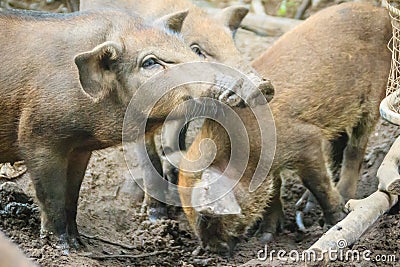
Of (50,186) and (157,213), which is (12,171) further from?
(50,186)

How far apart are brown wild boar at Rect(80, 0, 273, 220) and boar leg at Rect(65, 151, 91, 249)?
0.59 m

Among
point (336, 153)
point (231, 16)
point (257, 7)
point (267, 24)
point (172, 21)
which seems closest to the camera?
point (172, 21)

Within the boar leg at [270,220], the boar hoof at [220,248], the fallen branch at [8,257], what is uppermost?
the fallen branch at [8,257]

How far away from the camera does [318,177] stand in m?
4.77

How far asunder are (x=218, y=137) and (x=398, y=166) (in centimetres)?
111

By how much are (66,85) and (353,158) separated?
226 cm

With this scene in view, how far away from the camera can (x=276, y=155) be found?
15.5 ft

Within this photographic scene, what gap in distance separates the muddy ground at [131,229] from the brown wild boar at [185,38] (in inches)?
8.9

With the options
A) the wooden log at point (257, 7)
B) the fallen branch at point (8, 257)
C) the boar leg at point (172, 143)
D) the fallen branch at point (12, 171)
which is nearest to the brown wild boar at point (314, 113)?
the boar leg at point (172, 143)

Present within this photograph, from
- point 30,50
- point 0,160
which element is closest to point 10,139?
point 0,160

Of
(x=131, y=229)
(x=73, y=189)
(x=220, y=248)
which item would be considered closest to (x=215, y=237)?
(x=220, y=248)

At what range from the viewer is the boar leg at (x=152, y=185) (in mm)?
5125

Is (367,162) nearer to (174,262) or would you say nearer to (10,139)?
(174,262)

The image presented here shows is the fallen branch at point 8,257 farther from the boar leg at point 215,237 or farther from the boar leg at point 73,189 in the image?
the boar leg at point 215,237
